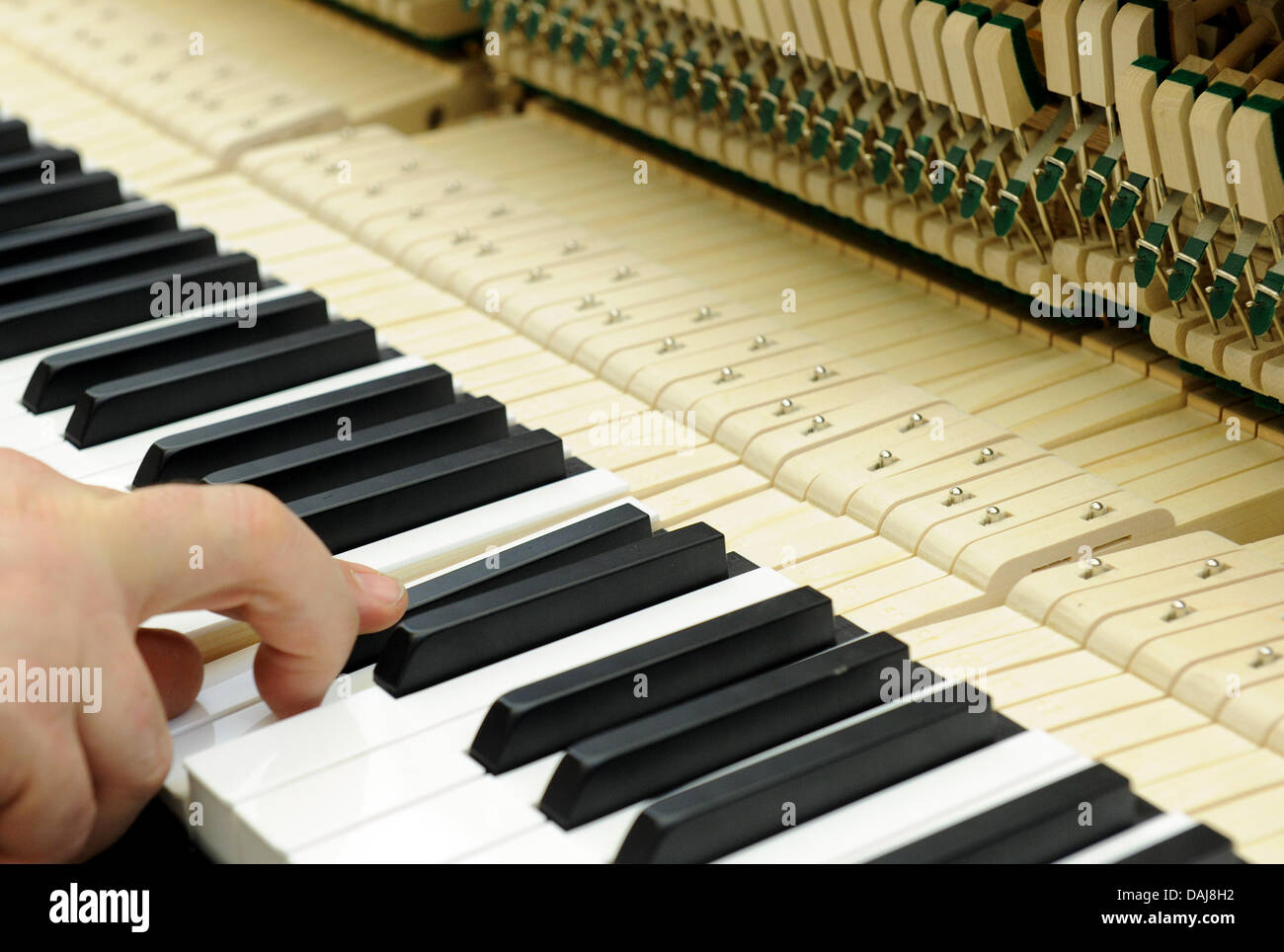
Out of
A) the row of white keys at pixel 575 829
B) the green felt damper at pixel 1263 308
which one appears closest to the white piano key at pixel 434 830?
the row of white keys at pixel 575 829

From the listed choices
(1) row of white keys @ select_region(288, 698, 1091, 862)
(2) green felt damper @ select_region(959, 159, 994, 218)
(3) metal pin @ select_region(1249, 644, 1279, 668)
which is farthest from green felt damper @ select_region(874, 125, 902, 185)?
(1) row of white keys @ select_region(288, 698, 1091, 862)

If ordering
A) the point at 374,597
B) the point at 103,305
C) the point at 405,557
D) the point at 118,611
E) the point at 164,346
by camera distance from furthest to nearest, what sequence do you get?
the point at 103,305, the point at 164,346, the point at 405,557, the point at 374,597, the point at 118,611

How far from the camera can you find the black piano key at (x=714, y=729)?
1.84 metres

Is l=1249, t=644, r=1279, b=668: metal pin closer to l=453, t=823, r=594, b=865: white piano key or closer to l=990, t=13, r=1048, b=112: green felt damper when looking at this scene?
l=453, t=823, r=594, b=865: white piano key

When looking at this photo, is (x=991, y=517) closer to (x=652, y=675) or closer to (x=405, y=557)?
(x=652, y=675)

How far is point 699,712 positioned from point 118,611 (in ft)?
2.09

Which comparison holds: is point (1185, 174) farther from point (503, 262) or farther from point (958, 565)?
point (503, 262)

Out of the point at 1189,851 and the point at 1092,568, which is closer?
the point at 1189,851

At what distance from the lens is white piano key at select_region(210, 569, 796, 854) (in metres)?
1.88

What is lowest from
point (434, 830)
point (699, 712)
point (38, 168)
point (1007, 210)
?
point (434, 830)

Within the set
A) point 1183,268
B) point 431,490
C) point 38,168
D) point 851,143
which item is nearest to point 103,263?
point 38,168

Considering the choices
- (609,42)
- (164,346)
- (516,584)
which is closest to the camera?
(516,584)

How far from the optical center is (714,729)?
190 centimetres

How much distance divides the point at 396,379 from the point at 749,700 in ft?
3.40
